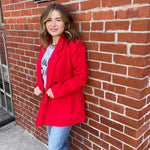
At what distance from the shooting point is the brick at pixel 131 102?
1.45m

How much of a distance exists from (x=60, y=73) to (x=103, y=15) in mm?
659

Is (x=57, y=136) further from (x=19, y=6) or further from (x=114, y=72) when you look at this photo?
(x=19, y=6)

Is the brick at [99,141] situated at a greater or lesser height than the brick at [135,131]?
lesser

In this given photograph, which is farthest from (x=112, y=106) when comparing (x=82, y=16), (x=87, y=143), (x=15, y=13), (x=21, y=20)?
(x=15, y=13)

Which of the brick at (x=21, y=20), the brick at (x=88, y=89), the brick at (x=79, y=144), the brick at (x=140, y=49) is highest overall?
the brick at (x=21, y=20)

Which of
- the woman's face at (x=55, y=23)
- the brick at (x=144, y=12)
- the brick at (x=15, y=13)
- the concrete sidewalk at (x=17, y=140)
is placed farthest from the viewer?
the concrete sidewalk at (x=17, y=140)

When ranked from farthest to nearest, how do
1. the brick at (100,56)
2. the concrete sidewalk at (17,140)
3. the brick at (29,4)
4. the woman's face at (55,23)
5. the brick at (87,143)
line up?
1. the concrete sidewalk at (17,140)
2. the brick at (29,4)
3. the brick at (87,143)
4. the woman's face at (55,23)
5. the brick at (100,56)

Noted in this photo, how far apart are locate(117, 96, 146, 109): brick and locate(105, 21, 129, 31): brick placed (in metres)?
0.60

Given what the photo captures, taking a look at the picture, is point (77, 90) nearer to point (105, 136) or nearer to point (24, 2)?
point (105, 136)

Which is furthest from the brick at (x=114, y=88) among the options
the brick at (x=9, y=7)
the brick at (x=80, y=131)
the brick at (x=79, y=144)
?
the brick at (x=9, y=7)

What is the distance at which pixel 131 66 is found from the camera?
142 centimetres

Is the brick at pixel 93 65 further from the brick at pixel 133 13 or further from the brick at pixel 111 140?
the brick at pixel 111 140

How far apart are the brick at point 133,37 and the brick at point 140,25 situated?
0.04 metres

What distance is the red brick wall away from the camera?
1.35m
